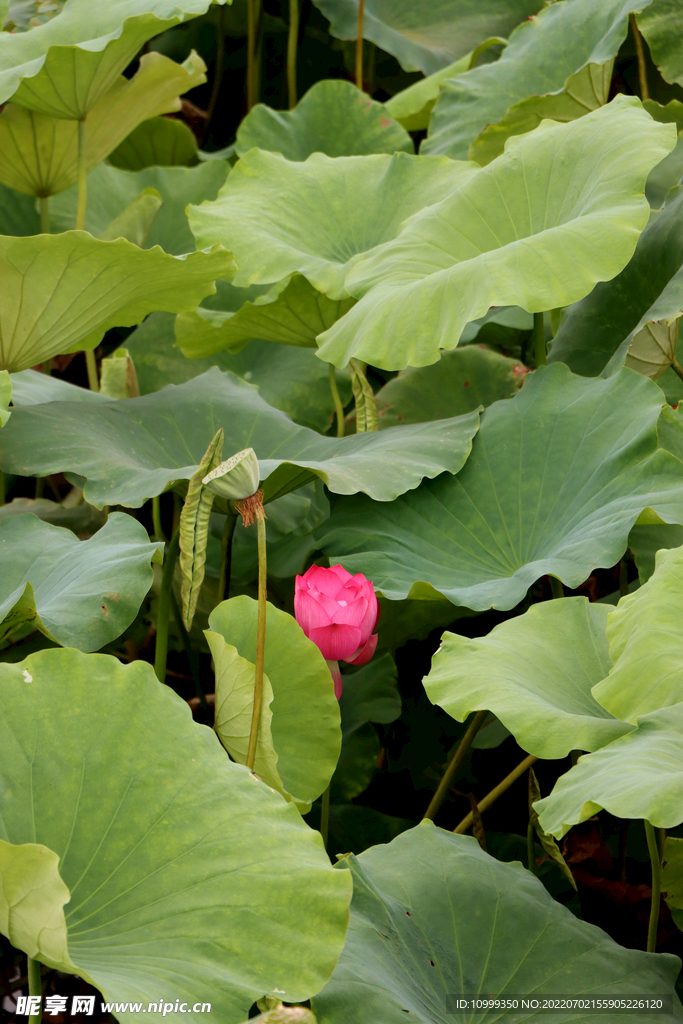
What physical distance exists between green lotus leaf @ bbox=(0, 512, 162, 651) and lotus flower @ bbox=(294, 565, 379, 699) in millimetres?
148

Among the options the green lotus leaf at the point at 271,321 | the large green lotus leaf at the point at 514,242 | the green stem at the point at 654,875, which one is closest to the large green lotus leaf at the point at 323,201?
the green lotus leaf at the point at 271,321

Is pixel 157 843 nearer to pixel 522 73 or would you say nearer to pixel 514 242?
pixel 514 242

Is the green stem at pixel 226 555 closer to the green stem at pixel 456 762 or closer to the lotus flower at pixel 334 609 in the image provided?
the lotus flower at pixel 334 609

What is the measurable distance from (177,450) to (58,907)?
27.7 inches

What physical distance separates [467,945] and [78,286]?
82cm

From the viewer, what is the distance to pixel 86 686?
2.34 ft

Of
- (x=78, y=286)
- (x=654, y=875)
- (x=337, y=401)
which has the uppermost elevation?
(x=78, y=286)

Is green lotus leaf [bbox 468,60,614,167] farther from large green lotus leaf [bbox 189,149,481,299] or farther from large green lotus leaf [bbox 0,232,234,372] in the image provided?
large green lotus leaf [bbox 0,232,234,372]

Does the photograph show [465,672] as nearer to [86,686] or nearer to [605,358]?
[86,686]

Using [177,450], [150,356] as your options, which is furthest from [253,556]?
[150,356]

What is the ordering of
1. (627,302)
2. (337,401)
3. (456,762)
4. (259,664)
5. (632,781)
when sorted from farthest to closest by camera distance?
(337,401), (627,302), (456,762), (259,664), (632,781)

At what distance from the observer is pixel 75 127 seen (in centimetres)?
142

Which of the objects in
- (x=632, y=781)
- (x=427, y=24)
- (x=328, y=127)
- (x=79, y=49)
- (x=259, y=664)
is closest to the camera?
(x=632, y=781)

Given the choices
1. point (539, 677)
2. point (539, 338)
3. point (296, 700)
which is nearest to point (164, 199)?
point (539, 338)
